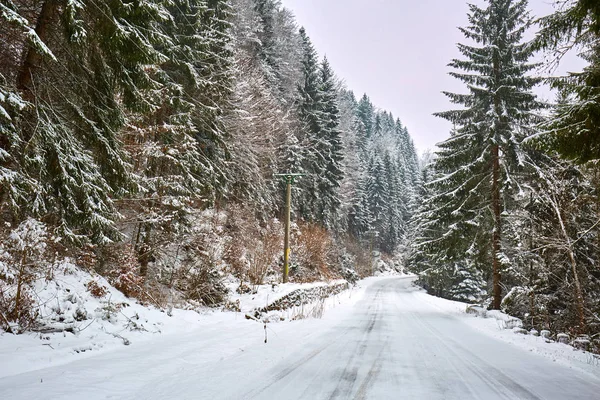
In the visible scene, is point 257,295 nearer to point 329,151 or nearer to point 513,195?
point 513,195

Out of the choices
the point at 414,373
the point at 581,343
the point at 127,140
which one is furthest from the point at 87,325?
the point at 581,343

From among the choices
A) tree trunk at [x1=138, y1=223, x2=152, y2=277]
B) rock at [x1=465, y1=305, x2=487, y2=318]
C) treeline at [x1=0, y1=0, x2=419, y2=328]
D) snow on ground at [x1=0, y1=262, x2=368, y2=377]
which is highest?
treeline at [x1=0, y1=0, x2=419, y2=328]

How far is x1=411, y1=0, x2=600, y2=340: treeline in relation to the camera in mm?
10625

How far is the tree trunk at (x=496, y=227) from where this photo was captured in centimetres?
1331

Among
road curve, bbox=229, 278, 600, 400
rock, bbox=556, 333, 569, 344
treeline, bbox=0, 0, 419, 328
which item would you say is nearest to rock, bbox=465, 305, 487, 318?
rock, bbox=556, 333, 569, 344

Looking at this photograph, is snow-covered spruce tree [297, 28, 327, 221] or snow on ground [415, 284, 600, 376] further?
snow-covered spruce tree [297, 28, 327, 221]

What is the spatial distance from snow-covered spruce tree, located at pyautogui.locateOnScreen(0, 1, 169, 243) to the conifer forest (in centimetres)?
3

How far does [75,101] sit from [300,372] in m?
6.33

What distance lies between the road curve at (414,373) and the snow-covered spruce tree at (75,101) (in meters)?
4.30

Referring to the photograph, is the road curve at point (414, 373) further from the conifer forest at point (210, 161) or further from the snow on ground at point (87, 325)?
the conifer forest at point (210, 161)

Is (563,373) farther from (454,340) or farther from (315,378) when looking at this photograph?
(315,378)

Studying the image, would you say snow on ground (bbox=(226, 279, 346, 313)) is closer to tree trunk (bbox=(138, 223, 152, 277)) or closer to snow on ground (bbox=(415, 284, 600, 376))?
tree trunk (bbox=(138, 223, 152, 277))

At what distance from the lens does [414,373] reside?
5.00 m

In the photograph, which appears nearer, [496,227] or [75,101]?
[75,101]
